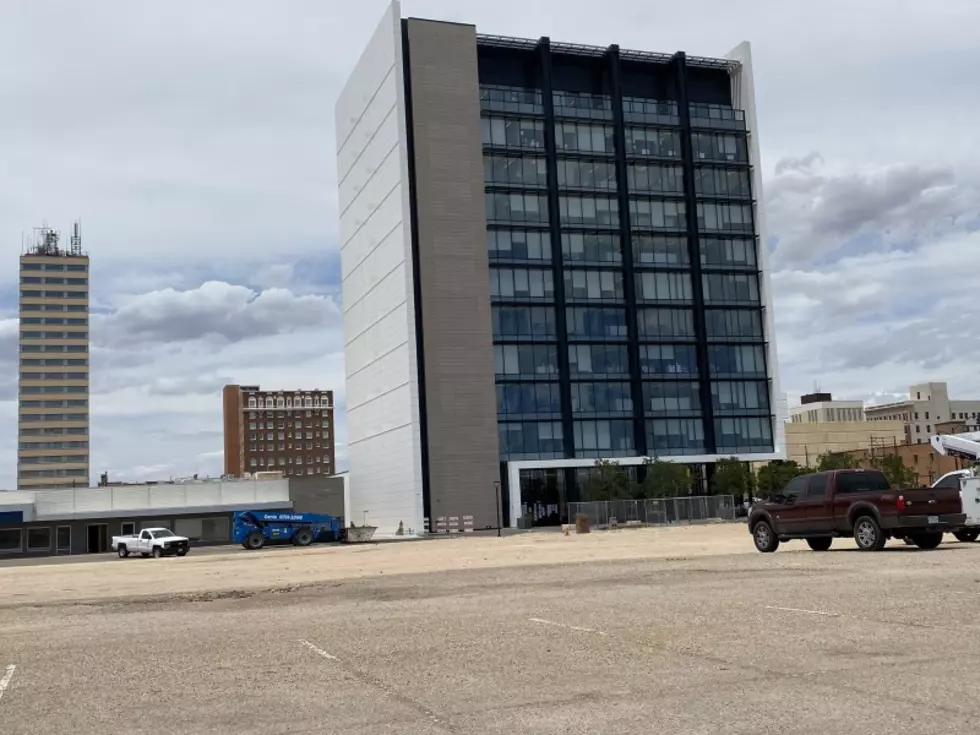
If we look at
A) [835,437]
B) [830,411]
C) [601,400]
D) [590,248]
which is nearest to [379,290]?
[590,248]

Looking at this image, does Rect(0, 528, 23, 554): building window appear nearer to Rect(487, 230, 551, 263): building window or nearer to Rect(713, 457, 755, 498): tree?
Rect(487, 230, 551, 263): building window

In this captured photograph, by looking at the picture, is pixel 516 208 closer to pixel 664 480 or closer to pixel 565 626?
pixel 664 480

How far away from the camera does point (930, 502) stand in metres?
25.5

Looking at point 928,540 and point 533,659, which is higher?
point 928,540

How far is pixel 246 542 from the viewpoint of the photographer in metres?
67.4

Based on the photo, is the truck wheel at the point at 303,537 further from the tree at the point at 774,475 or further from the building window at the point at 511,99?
the building window at the point at 511,99

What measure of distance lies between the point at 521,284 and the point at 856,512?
6885 centimetres

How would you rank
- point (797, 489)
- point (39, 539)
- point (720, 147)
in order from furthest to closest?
point (720, 147) → point (39, 539) → point (797, 489)

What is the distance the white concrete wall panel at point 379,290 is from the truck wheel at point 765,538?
58.1 metres

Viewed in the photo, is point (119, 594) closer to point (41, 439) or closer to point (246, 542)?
point (246, 542)

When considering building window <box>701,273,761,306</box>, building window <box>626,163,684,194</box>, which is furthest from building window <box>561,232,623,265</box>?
building window <box>701,273,761,306</box>

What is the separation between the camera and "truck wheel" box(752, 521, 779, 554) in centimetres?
2909

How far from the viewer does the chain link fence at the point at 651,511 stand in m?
82.2

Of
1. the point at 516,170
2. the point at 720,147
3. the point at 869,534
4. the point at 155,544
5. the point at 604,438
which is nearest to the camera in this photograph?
the point at 869,534
